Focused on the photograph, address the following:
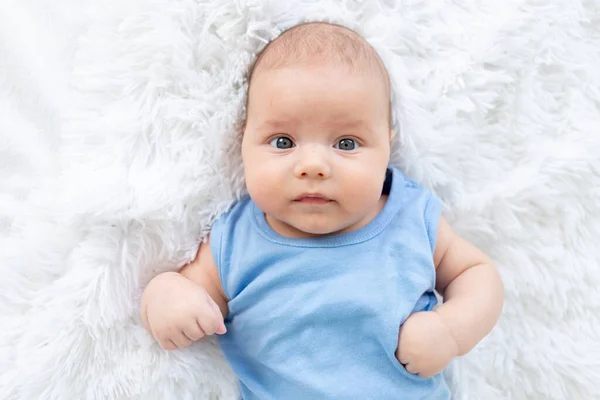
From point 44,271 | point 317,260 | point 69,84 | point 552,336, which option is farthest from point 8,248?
point 552,336

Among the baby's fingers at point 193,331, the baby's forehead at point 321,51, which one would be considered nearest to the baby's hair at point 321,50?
the baby's forehead at point 321,51

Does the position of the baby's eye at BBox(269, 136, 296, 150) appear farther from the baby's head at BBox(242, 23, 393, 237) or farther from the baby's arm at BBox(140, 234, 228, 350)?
the baby's arm at BBox(140, 234, 228, 350)

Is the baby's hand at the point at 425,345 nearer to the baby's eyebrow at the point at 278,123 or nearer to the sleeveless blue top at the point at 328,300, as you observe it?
the sleeveless blue top at the point at 328,300

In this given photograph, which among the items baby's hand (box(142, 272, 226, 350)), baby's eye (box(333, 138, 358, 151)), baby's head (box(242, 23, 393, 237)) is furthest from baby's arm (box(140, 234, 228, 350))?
baby's eye (box(333, 138, 358, 151))

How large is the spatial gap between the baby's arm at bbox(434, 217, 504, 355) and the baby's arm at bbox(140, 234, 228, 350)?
319 millimetres

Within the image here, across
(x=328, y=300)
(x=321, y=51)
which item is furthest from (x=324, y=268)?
(x=321, y=51)

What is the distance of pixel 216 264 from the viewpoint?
0.97m

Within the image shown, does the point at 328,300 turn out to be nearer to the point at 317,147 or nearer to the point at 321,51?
the point at 317,147

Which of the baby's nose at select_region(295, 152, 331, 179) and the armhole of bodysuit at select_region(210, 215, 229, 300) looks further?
the armhole of bodysuit at select_region(210, 215, 229, 300)

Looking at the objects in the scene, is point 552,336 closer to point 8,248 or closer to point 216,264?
point 216,264

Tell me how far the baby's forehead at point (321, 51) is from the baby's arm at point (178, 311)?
1.06 feet

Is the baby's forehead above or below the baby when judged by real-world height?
above

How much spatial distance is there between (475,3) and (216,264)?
0.60 metres

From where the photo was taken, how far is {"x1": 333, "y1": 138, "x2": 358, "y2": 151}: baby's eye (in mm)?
918
